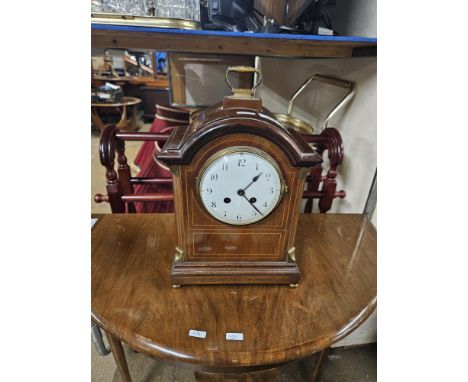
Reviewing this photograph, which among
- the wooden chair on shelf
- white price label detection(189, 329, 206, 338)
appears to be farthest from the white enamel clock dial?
the wooden chair on shelf

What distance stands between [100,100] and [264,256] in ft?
14.4

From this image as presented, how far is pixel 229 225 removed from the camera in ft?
1.99

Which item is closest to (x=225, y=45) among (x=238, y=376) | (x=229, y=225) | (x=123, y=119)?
(x=229, y=225)

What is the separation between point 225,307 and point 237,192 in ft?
0.82

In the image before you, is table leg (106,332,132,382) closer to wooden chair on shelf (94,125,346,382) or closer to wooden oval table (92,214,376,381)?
wooden oval table (92,214,376,381)

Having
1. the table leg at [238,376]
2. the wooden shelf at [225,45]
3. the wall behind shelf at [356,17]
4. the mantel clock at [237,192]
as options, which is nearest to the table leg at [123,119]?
the wooden shelf at [225,45]

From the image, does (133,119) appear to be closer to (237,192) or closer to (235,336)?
(237,192)

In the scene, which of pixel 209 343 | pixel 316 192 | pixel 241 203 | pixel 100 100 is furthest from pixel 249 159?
pixel 100 100

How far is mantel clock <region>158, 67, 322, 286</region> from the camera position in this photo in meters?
0.53

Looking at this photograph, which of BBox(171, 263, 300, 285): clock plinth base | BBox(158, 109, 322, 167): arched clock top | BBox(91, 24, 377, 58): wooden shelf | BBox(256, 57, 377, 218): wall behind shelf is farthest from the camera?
BBox(256, 57, 377, 218): wall behind shelf

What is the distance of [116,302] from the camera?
0.59 meters

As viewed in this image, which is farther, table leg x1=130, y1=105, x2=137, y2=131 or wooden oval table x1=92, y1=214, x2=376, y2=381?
table leg x1=130, y1=105, x2=137, y2=131

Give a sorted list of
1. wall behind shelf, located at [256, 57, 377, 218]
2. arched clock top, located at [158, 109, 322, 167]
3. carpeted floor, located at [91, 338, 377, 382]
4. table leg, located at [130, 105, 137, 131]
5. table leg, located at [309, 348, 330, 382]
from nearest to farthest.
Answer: arched clock top, located at [158, 109, 322, 167]
wall behind shelf, located at [256, 57, 377, 218]
table leg, located at [309, 348, 330, 382]
carpeted floor, located at [91, 338, 377, 382]
table leg, located at [130, 105, 137, 131]

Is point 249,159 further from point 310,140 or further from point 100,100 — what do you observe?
point 100,100
